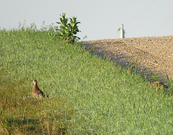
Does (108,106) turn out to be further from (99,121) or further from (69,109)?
(69,109)

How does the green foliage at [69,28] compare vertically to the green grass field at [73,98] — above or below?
above

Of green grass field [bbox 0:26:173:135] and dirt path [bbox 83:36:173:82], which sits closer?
green grass field [bbox 0:26:173:135]

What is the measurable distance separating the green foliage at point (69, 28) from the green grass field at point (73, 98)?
68cm

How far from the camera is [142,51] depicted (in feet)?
38.3

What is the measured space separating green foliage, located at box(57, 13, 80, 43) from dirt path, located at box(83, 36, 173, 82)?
0.98 meters

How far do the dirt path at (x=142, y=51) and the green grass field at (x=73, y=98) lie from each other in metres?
1.52

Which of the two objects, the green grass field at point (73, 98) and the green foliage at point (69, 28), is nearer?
the green grass field at point (73, 98)

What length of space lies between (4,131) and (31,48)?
6088 millimetres

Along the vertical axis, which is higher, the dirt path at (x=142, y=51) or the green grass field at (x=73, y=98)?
the dirt path at (x=142, y=51)

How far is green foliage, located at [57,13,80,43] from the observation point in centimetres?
1072

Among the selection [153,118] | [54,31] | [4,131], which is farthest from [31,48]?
[153,118]

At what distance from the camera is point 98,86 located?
6.74 metres

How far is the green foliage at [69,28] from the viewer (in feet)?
35.2

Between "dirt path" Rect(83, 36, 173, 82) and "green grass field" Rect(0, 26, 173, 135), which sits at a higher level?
"dirt path" Rect(83, 36, 173, 82)
